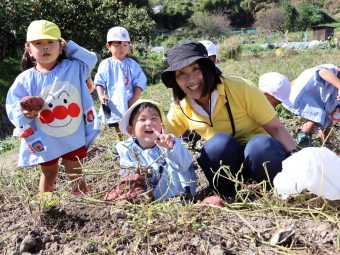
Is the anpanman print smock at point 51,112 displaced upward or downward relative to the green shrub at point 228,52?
upward

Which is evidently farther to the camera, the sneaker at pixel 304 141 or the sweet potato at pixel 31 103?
the sneaker at pixel 304 141

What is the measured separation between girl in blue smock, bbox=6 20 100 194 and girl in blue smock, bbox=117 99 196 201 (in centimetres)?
40

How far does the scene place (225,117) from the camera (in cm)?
261

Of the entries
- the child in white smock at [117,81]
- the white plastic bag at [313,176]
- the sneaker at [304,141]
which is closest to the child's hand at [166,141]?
the white plastic bag at [313,176]

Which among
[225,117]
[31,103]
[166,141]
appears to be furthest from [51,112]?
[225,117]

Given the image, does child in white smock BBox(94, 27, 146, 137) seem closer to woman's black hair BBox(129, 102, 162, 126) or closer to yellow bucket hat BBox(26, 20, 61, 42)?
yellow bucket hat BBox(26, 20, 61, 42)

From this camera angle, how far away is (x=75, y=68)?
292cm

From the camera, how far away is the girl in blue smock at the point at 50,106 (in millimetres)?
2791

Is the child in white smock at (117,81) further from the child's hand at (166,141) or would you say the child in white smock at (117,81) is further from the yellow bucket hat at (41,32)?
the child's hand at (166,141)

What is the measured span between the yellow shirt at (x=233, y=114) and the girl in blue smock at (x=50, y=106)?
0.59m

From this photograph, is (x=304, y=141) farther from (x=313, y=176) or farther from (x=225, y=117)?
(x=313, y=176)

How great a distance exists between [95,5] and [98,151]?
11912 millimetres

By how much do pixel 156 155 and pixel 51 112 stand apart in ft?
2.51

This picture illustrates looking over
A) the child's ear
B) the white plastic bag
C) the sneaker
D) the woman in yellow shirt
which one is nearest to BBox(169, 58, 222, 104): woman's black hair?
the woman in yellow shirt
